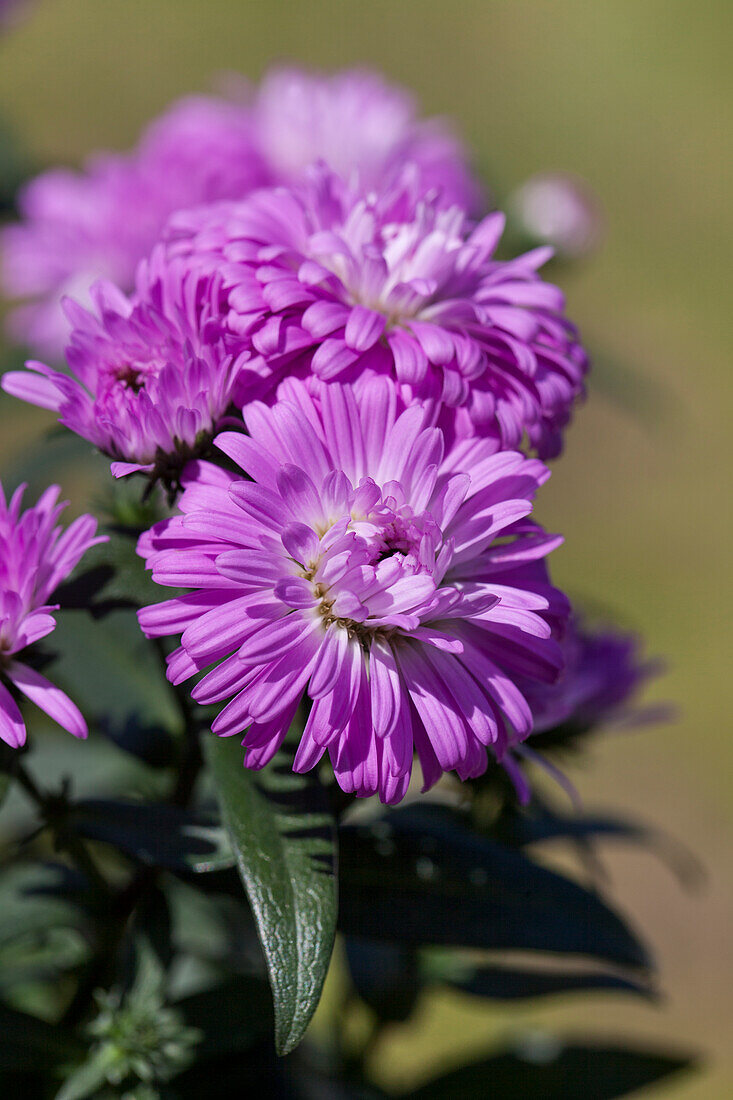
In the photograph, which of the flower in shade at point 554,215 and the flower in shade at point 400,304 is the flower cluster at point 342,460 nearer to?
the flower in shade at point 400,304

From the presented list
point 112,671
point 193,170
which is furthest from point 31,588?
point 193,170

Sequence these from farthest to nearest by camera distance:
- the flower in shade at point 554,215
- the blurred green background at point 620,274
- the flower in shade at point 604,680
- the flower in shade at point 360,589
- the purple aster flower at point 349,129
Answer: the blurred green background at point 620,274 < the flower in shade at point 554,215 < the purple aster flower at point 349,129 < the flower in shade at point 604,680 < the flower in shade at point 360,589

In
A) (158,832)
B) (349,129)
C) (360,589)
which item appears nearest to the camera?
(360,589)

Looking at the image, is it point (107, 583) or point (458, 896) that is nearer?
point (107, 583)

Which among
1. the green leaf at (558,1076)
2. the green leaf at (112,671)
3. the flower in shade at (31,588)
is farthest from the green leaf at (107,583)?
the green leaf at (558,1076)

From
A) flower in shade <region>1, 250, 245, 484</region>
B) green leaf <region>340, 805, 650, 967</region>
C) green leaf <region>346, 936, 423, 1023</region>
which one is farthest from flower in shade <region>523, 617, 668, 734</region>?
flower in shade <region>1, 250, 245, 484</region>

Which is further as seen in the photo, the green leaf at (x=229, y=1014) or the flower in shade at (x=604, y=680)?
the flower in shade at (x=604, y=680)

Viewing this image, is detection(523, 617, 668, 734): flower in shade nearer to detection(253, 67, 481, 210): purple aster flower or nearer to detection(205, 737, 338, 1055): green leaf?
detection(205, 737, 338, 1055): green leaf

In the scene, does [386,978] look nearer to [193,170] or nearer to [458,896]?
[458,896]

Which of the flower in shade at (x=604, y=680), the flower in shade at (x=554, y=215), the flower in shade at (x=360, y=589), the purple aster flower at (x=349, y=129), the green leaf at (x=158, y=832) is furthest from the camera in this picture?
the flower in shade at (x=554, y=215)
